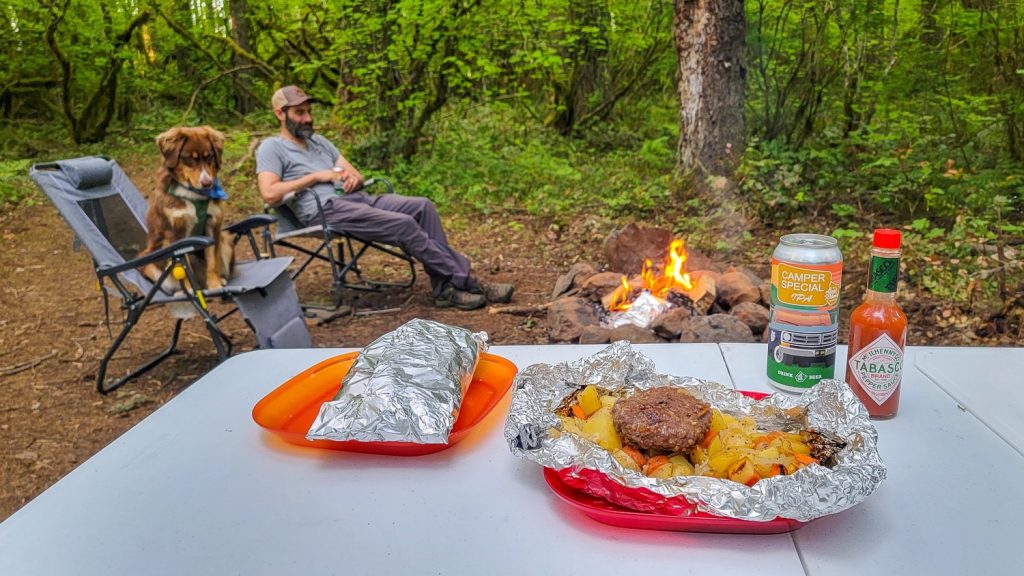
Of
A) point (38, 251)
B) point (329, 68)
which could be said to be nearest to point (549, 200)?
point (329, 68)

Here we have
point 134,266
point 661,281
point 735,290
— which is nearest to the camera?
point 134,266

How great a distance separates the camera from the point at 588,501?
1.09 meters

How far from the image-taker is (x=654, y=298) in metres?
3.97

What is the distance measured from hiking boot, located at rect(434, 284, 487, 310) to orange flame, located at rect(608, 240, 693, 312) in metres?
0.92

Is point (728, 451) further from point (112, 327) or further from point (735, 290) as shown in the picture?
point (112, 327)

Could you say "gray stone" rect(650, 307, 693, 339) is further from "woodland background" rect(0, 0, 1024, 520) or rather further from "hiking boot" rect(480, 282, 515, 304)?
"hiking boot" rect(480, 282, 515, 304)

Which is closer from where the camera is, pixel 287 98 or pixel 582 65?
pixel 287 98

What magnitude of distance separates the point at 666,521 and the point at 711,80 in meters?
5.45

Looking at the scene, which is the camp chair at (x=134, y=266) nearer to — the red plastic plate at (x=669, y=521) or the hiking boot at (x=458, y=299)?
the hiking boot at (x=458, y=299)

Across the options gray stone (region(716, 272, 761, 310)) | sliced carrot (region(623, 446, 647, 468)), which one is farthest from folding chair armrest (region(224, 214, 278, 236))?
sliced carrot (region(623, 446, 647, 468))

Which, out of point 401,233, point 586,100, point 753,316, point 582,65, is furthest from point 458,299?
point 586,100

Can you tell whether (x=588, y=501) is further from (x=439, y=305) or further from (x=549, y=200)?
(x=549, y=200)

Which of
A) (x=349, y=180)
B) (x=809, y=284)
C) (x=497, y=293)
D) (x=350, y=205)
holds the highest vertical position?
(x=809, y=284)

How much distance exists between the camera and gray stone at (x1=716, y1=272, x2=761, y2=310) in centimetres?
393
